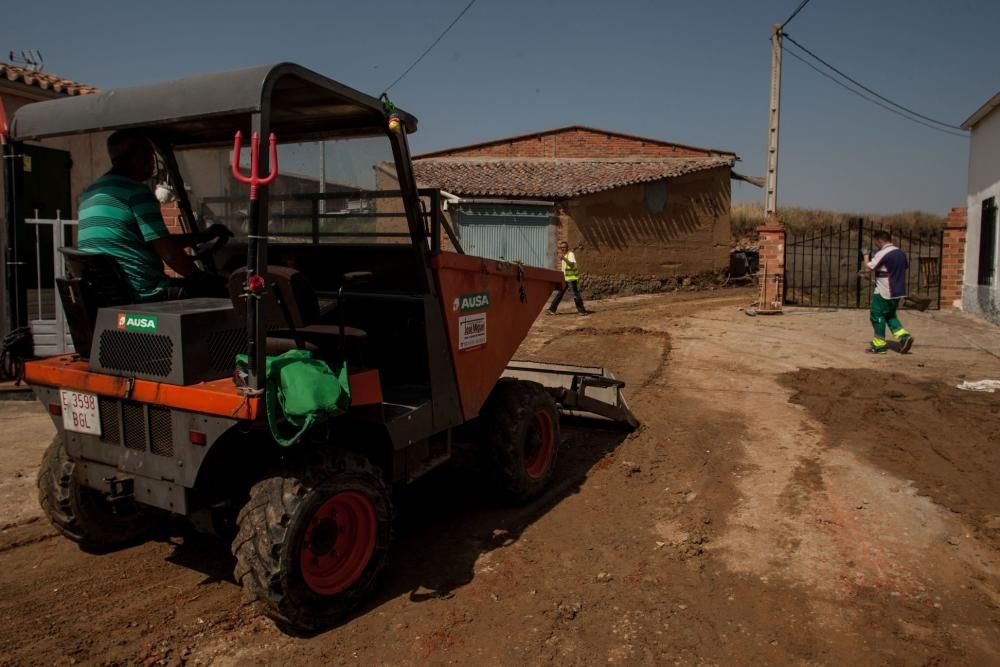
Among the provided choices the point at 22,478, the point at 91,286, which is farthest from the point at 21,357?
the point at 22,478

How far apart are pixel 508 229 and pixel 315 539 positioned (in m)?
18.9

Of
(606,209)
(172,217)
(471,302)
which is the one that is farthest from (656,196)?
(172,217)

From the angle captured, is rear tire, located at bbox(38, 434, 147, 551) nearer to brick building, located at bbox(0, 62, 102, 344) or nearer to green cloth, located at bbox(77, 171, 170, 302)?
brick building, located at bbox(0, 62, 102, 344)

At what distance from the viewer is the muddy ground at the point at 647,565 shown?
341 cm

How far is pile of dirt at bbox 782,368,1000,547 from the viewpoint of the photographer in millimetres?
5223

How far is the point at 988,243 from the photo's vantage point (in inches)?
566

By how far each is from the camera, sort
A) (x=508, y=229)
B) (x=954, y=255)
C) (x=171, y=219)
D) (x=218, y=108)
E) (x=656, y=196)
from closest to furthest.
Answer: (x=218, y=108) → (x=171, y=219) → (x=954, y=255) → (x=508, y=229) → (x=656, y=196)

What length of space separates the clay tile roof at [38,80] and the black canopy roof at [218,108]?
277 inches

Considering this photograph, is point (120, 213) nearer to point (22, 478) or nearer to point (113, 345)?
point (113, 345)

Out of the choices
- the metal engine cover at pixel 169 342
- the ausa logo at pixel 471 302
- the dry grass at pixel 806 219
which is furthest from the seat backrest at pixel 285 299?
the dry grass at pixel 806 219

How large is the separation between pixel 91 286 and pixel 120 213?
0.39 meters

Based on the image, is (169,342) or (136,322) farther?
(136,322)

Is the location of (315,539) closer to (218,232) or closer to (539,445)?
(218,232)

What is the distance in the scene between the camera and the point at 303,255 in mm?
4727
